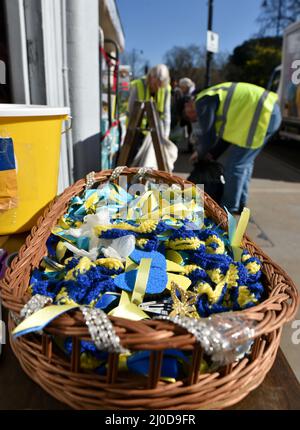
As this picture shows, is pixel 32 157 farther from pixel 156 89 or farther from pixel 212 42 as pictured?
pixel 212 42

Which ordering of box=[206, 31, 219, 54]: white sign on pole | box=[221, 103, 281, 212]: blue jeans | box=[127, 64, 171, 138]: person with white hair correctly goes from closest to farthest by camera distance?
1. box=[221, 103, 281, 212]: blue jeans
2. box=[127, 64, 171, 138]: person with white hair
3. box=[206, 31, 219, 54]: white sign on pole

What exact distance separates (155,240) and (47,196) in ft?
1.96

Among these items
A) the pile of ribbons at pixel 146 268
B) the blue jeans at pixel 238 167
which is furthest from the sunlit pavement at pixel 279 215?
the pile of ribbons at pixel 146 268

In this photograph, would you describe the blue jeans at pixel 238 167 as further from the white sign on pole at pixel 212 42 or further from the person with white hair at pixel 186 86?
the white sign on pole at pixel 212 42

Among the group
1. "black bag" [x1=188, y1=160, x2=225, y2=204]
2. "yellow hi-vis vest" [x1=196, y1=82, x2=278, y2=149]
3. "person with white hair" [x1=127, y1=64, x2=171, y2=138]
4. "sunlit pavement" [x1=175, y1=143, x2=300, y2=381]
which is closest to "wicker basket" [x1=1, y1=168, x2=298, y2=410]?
"sunlit pavement" [x1=175, y1=143, x2=300, y2=381]

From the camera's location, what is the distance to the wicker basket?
23.3 inches

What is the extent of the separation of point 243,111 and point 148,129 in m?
0.81

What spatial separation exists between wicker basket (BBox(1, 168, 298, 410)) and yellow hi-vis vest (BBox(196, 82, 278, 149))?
2409 millimetres

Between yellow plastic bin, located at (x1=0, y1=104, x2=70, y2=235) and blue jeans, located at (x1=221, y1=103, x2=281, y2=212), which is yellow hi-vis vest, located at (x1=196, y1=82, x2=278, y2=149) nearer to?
blue jeans, located at (x1=221, y1=103, x2=281, y2=212)

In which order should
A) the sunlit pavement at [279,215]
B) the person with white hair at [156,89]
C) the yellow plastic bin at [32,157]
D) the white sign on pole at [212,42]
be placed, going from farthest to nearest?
the white sign on pole at [212,42], the person with white hair at [156,89], the sunlit pavement at [279,215], the yellow plastic bin at [32,157]

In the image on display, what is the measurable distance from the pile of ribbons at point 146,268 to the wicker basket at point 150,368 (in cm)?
3

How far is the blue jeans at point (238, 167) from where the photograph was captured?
119 inches

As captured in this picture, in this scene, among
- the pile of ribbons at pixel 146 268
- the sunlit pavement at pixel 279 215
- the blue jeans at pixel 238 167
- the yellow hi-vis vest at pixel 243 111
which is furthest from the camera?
the blue jeans at pixel 238 167
